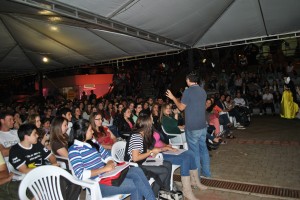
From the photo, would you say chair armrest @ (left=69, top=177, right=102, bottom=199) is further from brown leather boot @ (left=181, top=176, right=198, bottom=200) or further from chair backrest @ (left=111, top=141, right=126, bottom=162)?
brown leather boot @ (left=181, top=176, right=198, bottom=200)

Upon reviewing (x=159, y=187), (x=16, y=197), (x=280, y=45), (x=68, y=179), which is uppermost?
(x=280, y=45)

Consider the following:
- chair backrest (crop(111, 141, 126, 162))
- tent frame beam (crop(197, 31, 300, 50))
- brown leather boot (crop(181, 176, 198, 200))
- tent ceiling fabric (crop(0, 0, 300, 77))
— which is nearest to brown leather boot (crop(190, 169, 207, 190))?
brown leather boot (crop(181, 176, 198, 200))

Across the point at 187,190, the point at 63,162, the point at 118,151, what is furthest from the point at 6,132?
the point at 187,190

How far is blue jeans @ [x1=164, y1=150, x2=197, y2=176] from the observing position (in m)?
4.05

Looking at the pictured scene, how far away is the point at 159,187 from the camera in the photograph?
11.9ft

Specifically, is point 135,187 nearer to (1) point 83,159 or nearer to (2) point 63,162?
(1) point 83,159

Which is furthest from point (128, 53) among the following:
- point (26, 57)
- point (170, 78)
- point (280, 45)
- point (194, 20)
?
point (280, 45)

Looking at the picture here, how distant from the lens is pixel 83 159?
10.2ft

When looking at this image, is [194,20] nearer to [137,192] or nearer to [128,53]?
[128,53]

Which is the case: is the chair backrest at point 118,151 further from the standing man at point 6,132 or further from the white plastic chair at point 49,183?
the standing man at point 6,132

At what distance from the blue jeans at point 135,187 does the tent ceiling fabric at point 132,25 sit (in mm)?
3115

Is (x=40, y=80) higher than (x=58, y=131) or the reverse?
higher

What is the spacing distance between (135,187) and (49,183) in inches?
40.3

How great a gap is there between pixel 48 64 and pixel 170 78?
854 centimetres
